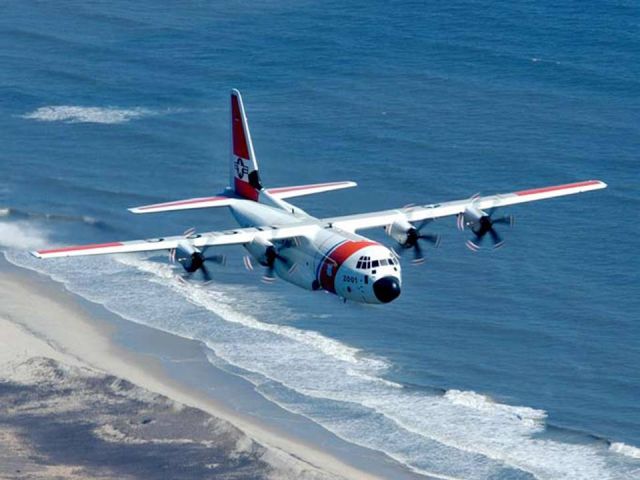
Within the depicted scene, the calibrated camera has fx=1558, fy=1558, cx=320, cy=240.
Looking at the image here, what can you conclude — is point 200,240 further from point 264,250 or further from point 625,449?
point 625,449

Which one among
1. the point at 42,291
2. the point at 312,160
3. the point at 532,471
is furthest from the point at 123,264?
the point at 532,471

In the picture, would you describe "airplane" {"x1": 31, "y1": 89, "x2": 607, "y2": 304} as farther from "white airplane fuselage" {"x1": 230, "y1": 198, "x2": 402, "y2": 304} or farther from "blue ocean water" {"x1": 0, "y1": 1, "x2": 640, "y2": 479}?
"blue ocean water" {"x1": 0, "y1": 1, "x2": 640, "y2": 479}

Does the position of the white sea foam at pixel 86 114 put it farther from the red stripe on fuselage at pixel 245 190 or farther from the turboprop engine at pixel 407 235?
the turboprop engine at pixel 407 235

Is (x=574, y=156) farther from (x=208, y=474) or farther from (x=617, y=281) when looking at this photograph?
(x=208, y=474)

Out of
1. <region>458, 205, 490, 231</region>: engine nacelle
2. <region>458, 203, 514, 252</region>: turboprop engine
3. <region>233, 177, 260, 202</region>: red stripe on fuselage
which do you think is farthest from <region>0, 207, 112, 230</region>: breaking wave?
<region>458, 203, 514, 252</region>: turboprop engine

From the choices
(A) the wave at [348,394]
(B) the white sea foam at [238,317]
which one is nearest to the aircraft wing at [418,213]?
(A) the wave at [348,394]

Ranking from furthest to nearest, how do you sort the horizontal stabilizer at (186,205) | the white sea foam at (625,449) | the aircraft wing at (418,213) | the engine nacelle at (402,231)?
the horizontal stabilizer at (186,205) < the engine nacelle at (402,231) < the aircraft wing at (418,213) < the white sea foam at (625,449)
